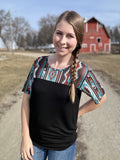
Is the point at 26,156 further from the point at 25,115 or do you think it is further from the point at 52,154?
the point at 25,115

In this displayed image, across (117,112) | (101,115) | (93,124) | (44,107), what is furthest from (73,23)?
(117,112)

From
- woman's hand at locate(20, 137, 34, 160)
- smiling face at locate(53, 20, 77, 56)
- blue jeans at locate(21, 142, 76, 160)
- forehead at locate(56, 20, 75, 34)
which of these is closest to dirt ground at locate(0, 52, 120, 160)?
blue jeans at locate(21, 142, 76, 160)

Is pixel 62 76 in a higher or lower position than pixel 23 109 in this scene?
higher

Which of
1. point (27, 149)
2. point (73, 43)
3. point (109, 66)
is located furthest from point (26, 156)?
point (109, 66)

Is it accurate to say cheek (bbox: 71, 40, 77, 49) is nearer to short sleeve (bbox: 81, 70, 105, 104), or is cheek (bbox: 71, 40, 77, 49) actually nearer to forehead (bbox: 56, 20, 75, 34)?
forehead (bbox: 56, 20, 75, 34)

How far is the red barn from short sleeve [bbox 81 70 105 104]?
33.6m

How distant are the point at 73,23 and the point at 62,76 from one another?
44 centimetres

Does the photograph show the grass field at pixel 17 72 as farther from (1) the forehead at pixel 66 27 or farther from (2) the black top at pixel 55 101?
(1) the forehead at pixel 66 27

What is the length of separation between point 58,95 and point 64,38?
47 cm

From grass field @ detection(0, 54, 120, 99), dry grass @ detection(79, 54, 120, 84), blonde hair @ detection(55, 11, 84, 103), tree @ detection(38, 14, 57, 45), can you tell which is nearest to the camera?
blonde hair @ detection(55, 11, 84, 103)

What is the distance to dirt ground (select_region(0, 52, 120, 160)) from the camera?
2680 millimetres

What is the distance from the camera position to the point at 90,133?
324 cm

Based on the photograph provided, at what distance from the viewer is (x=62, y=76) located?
51.0 inches

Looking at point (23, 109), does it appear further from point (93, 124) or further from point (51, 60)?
point (93, 124)
